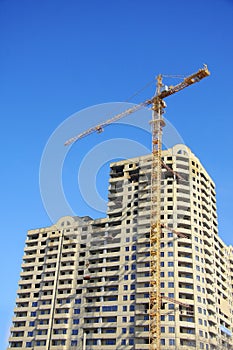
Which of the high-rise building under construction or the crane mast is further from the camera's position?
the high-rise building under construction

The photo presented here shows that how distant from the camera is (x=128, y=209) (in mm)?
95562

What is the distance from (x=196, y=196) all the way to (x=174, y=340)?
A: 32059 mm

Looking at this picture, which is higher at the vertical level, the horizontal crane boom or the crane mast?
the horizontal crane boom

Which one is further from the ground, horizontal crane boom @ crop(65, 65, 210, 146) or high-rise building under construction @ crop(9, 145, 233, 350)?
horizontal crane boom @ crop(65, 65, 210, 146)

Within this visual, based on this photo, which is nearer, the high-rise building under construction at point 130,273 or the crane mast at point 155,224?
the crane mast at point 155,224

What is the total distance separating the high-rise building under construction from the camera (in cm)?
8025

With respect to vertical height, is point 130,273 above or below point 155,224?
below

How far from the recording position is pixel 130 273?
8706 cm

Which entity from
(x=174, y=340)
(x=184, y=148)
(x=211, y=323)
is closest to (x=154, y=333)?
(x=174, y=340)

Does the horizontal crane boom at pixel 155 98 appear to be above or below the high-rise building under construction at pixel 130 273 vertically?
above

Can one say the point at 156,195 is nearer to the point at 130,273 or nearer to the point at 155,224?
the point at 155,224

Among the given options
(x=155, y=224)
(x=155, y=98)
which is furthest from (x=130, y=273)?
(x=155, y=98)

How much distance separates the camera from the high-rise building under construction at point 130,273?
80.2 m

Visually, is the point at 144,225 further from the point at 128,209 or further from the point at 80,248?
the point at 80,248
